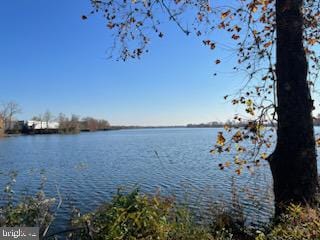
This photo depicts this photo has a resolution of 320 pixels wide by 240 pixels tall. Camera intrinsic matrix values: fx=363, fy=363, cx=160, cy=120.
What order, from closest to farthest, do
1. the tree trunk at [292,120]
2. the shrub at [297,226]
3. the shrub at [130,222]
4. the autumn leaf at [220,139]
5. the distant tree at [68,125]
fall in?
the shrub at [130,222] < the shrub at [297,226] < the tree trunk at [292,120] < the autumn leaf at [220,139] < the distant tree at [68,125]

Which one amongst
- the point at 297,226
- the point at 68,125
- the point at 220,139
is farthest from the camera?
the point at 68,125

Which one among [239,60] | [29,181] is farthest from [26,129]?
[239,60]

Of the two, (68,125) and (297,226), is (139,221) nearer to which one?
(297,226)

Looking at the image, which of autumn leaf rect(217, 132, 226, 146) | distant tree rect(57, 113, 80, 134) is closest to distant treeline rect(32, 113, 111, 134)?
distant tree rect(57, 113, 80, 134)

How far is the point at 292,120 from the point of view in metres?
6.10

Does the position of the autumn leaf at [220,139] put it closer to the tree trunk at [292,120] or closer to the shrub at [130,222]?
the tree trunk at [292,120]

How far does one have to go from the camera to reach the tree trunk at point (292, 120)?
601 centimetres

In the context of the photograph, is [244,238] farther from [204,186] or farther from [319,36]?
[204,186]

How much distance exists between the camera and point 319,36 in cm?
737

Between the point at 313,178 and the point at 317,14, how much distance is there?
336 cm

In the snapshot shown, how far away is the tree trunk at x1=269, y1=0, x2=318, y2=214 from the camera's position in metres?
6.01

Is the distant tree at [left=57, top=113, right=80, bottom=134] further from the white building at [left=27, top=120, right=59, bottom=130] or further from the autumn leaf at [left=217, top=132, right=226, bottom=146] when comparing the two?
the autumn leaf at [left=217, top=132, right=226, bottom=146]

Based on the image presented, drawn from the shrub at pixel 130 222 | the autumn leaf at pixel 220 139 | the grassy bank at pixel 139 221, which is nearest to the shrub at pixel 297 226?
the grassy bank at pixel 139 221

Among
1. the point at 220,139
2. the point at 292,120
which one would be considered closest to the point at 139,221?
the point at 220,139
